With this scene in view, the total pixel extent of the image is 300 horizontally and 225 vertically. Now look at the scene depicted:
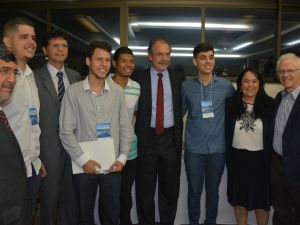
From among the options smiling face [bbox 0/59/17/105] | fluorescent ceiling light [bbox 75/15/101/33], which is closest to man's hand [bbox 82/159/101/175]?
smiling face [bbox 0/59/17/105]

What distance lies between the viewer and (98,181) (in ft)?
7.06

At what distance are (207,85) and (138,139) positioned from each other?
795mm

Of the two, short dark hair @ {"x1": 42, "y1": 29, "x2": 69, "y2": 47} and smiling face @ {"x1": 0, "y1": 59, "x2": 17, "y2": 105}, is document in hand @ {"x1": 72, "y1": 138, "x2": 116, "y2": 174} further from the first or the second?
short dark hair @ {"x1": 42, "y1": 29, "x2": 69, "y2": 47}

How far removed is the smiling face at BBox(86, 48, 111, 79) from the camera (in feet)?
6.83

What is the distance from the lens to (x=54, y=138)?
7.18 feet

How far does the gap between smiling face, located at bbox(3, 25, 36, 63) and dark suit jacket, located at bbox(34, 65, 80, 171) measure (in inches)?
10.2

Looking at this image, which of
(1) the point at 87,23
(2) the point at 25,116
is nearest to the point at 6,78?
(2) the point at 25,116

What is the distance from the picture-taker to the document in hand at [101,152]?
6.78 ft

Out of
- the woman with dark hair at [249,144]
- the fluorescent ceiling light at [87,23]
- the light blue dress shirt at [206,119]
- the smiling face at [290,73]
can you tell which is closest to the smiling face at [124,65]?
the light blue dress shirt at [206,119]

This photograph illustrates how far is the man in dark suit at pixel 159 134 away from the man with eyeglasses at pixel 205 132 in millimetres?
117

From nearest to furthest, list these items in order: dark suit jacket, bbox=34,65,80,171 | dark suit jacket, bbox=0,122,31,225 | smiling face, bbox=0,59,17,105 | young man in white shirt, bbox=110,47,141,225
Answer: dark suit jacket, bbox=0,122,31,225 < smiling face, bbox=0,59,17,105 < dark suit jacket, bbox=34,65,80,171 < young man in white shirt, bbox=110,47,141,225

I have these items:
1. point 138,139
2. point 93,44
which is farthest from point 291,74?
point 93,44

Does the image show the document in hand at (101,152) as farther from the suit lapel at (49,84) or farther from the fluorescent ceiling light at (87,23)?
the fluorescent ceiling light at (87,23)

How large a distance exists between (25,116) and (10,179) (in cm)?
63
